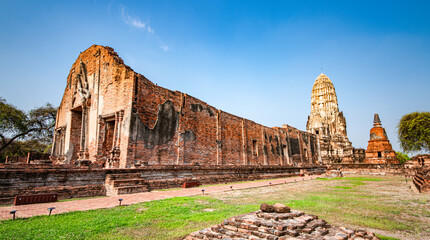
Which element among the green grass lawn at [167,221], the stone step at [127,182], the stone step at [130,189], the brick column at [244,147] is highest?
the brick column at [244,147]

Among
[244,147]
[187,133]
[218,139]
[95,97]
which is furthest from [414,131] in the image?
[95,97]

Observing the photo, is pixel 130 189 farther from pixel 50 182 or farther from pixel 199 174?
pixel 199 174

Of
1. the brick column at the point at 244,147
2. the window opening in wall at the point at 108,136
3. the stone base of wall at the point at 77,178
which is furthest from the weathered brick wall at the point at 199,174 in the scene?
the window opening in wall at the point at 108,136

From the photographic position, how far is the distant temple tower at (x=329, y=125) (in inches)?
A: 1382

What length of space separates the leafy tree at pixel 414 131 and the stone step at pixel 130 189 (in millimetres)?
31155

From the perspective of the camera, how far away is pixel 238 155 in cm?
1920

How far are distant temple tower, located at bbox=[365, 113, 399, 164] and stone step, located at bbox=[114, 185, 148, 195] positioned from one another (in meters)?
27.8

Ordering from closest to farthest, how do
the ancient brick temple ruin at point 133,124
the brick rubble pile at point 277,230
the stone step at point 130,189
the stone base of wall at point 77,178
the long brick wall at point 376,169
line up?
the brick rubble pile at point 277,230, the stone base of wall at point 77,178, the stone step at point 130,189, the ancient brick temple ruin at point 133,124, the long brick wall at point 376,169

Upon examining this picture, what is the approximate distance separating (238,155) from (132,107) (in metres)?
9.97

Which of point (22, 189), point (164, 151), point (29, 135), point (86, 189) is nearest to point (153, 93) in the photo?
point (164, 151)

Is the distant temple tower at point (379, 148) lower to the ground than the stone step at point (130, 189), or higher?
higher

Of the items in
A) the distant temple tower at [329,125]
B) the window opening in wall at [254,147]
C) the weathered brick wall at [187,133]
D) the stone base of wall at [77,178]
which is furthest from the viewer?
the distant temple tower at [329,125]

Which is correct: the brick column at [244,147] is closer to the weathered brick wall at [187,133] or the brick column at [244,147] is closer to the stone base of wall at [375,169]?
the weathered brick wall at [187,133]

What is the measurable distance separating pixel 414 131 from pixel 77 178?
34335 millimetres
